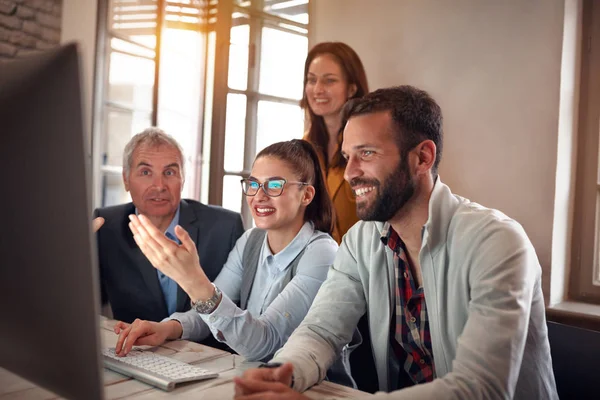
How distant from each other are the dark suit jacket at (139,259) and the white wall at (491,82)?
1.12m

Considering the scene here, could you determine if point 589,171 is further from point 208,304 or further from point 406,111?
point 208,304

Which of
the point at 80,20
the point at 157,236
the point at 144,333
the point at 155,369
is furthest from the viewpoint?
the point at 80,20

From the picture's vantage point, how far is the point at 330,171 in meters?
2.44

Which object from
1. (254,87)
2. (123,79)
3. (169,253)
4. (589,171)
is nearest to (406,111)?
(169,253)

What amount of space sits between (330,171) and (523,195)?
0.81 metres

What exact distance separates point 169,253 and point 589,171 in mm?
1835

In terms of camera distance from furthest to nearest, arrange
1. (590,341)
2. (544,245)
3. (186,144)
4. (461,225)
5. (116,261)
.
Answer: (186,144), (544,245), (116,261), (461,225), (590,341)

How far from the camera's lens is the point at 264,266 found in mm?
1848

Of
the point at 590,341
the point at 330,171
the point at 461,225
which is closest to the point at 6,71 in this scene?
the point at 461,225

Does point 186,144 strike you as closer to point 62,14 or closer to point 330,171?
point 62,14

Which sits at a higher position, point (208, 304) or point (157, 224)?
point (157, 224)

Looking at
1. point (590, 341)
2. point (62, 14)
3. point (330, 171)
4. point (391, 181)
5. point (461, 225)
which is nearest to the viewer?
point (590, 341)

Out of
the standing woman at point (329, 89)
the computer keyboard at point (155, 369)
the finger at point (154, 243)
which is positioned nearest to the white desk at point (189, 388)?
the computer keyboard at point (155, 369)

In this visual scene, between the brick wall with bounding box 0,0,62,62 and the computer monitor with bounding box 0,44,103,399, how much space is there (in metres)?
3.49
